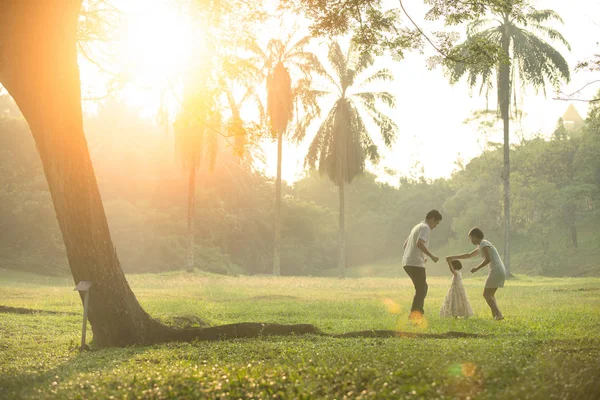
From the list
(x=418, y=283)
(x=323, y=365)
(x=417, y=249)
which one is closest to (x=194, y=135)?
(x=417, y=249)

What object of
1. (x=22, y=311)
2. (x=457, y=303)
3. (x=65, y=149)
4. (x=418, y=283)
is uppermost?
(x=65, y=149)

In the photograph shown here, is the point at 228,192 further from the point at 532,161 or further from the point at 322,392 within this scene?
the point at 322,392

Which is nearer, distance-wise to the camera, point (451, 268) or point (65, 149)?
point (65, 149)

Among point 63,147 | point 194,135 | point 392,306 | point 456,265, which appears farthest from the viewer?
point 194,135

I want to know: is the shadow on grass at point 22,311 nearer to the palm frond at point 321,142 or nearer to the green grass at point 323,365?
the green grass at point 323,365

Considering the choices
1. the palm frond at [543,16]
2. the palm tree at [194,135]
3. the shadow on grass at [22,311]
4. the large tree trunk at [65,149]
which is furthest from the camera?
the palm frond at [543,16]

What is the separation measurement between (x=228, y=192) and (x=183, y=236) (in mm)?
6956

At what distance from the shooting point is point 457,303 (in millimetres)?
13859

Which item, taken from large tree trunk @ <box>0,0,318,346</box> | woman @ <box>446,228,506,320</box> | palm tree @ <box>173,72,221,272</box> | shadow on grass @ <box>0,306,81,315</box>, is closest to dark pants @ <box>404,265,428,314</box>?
woman @ <box>446,228,506,320</box>

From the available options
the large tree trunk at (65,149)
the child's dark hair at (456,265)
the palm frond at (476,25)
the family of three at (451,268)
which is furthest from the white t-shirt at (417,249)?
the palm frond at (476,25)

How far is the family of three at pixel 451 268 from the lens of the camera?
12.8 m

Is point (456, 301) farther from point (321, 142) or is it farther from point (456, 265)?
point (321, 142)

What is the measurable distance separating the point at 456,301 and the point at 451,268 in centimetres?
72

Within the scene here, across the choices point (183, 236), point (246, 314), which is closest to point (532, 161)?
point (183, 236)
